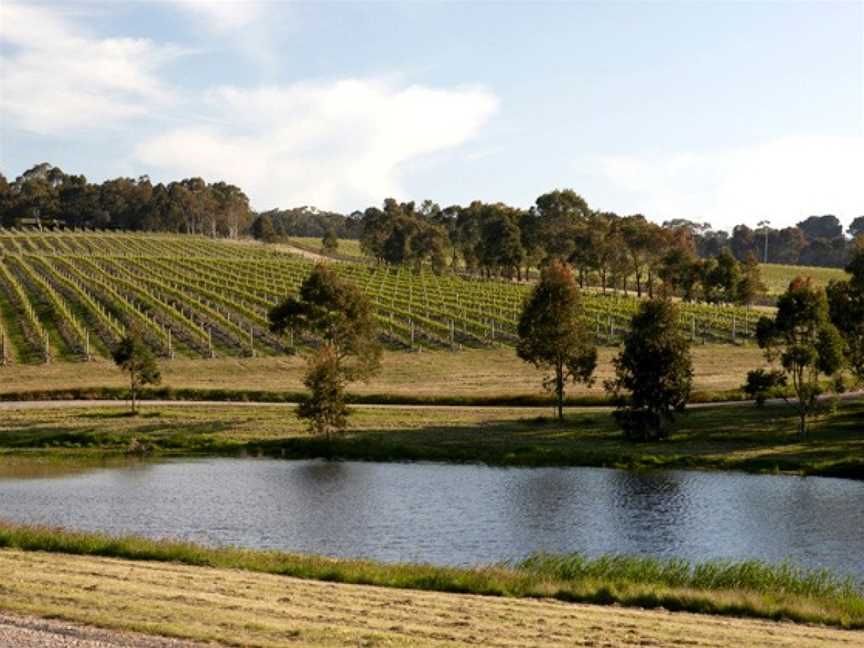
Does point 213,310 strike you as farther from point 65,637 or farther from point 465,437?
point 65,637

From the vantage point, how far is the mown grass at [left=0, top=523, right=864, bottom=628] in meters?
25.6

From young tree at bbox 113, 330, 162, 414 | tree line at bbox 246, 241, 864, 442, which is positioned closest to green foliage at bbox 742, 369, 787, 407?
tree line at bbox 246, 241, 864, 442

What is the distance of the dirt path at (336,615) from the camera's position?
1980 centimetres

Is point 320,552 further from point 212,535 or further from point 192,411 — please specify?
point 192,411

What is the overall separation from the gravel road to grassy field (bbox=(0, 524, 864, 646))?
0.49 metres

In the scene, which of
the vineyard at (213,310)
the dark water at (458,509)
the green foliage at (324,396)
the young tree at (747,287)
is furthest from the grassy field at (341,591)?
the young tree at (747,287)

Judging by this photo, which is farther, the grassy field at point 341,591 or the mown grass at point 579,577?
the mown grass at point 579,577

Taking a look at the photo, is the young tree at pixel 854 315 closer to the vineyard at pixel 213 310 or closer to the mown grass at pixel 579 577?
the vineyard at pixel 213 310

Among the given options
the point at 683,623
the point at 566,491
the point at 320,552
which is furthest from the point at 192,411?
the point at 683,623

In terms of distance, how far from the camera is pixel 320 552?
3584cm

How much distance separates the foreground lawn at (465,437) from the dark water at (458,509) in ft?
8.07

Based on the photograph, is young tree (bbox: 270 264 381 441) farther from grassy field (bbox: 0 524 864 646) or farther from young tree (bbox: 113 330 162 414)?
grassy field (bbox: 0 524 864 646)

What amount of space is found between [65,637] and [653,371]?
157 ft

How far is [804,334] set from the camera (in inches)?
2424
